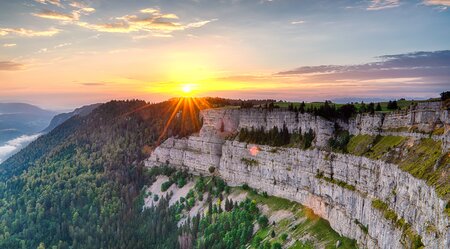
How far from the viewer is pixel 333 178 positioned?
396ft

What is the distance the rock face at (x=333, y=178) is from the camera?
236ft

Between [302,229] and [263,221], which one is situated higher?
[302,229]

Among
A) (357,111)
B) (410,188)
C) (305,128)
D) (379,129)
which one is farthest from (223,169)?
(410,188)

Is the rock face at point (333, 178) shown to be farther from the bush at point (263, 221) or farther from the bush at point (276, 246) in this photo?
the bush at point (276, 246)

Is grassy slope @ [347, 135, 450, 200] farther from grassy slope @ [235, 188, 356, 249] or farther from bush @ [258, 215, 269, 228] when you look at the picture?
bush @ [258, 215, 269, 228]

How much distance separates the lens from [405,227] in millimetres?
74062

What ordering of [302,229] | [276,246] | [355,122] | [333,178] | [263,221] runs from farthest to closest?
[263,221] → [355,122] → [302,229] → [276,246] → [333,178]

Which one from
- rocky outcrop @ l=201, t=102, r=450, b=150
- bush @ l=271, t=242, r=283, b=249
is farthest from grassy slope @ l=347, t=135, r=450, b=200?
bush @ l=271, t=242, r=283, b=249

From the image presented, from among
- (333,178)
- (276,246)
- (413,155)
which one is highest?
(413,155)

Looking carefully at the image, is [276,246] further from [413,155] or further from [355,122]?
[413,155]

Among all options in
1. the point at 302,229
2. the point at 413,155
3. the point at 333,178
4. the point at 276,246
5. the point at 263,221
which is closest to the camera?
the point at 413,155

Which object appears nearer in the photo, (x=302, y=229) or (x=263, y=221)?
(x=302, y=229)

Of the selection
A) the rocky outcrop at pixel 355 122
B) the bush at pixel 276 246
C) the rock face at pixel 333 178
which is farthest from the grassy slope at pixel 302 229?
the rocky outcrop at pixel 355 122

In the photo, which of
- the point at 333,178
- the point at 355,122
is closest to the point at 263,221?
the point at 333,178
